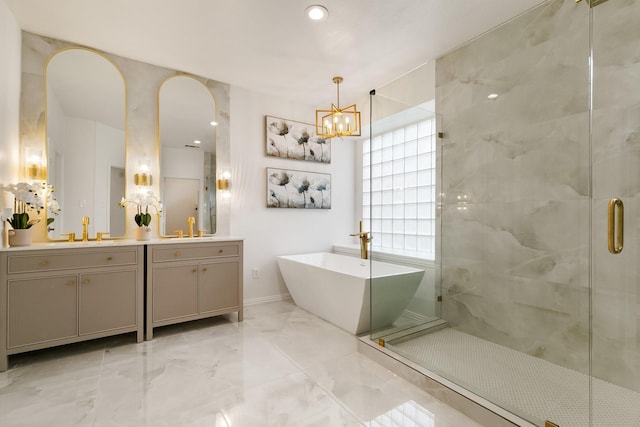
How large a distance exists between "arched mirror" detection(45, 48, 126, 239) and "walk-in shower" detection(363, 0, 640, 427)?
8.20 ft

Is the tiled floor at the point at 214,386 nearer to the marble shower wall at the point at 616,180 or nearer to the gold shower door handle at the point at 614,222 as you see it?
the marble shower wall at the point at 616,180

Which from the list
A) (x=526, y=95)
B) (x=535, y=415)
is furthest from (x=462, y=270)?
(x=526, y=95)

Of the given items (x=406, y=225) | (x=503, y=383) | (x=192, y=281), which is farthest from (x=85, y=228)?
(x=503, y=383)

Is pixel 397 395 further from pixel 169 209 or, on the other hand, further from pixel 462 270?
pixel 169 209

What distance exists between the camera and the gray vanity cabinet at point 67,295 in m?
2.29

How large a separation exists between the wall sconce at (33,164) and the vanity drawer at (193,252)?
115cm

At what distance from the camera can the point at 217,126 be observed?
3.72m

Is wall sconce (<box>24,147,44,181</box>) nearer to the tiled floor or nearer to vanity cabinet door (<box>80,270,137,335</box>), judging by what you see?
vanity cabinet door (<box>80,270,137,335</box>)

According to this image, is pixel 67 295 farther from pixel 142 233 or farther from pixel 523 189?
pixel 523 189

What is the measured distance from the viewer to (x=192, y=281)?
3.05 metres

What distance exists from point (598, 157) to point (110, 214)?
12.9 feet

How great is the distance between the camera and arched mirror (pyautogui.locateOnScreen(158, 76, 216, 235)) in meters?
3.41

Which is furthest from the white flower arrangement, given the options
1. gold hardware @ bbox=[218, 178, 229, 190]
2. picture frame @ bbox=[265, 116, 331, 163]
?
picture frame @ bbox=[265, 116, 331, 163]

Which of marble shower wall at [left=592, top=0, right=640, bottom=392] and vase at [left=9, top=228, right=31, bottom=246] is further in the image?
vase at [left=9, top=228, right=31, bottom=246]
